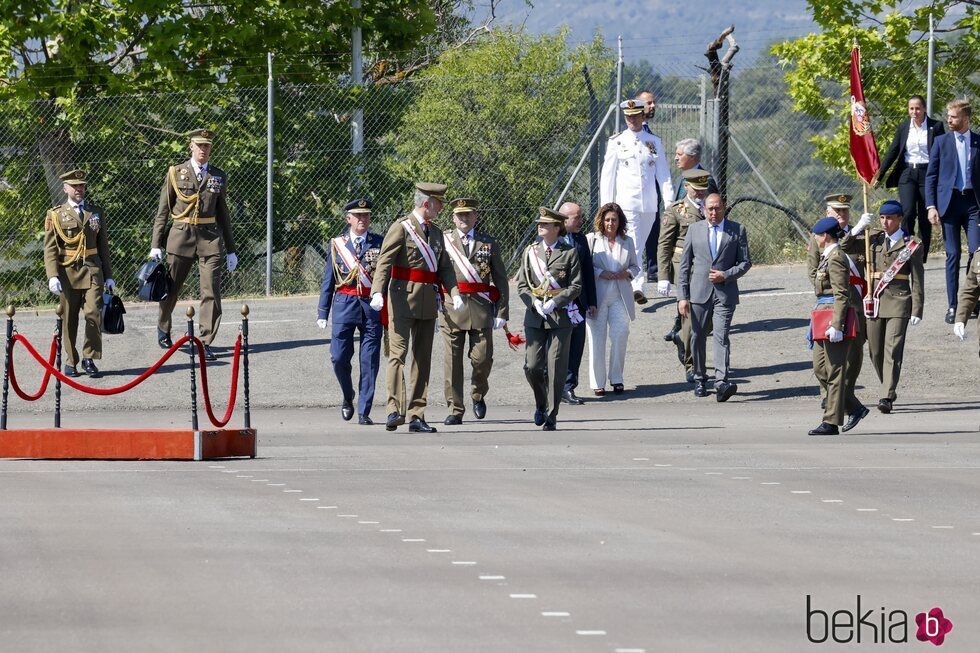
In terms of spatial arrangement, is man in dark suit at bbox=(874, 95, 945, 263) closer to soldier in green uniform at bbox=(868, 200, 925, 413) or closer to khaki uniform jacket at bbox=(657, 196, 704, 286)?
khaki uniform jacket at bbox=(657, 196, 704, 286)

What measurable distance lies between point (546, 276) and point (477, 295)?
626mm

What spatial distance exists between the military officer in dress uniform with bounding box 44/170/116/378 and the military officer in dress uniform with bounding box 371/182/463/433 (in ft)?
13.5

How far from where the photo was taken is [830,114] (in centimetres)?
2816

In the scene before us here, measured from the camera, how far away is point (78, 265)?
1834 centimetres

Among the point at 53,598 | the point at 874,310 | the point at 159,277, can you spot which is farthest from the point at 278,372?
the point at 53,598

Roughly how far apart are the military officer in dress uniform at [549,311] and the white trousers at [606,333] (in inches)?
51.1

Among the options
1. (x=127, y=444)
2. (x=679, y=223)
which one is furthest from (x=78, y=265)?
(x=679, y=223)

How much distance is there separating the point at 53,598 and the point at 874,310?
1007 cm

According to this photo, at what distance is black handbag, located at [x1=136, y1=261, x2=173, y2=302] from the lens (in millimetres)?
18391

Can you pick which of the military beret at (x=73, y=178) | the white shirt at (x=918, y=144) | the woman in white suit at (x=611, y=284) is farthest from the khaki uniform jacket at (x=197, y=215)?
the white shirt at (x=918, y=144)

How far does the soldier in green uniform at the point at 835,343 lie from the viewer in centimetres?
1479

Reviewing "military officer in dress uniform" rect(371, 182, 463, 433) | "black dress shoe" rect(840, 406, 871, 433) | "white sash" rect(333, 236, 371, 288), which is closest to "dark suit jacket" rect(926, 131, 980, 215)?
"black dress shoe" rect(840, 406, 871, 433)

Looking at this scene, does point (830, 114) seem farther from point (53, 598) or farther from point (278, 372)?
point (53, 598)

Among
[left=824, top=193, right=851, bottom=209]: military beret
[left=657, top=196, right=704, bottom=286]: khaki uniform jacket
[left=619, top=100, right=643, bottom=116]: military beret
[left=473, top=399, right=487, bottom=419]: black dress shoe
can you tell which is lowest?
[left=473, top=399, right=487, bottom=419]: black dress shoe
